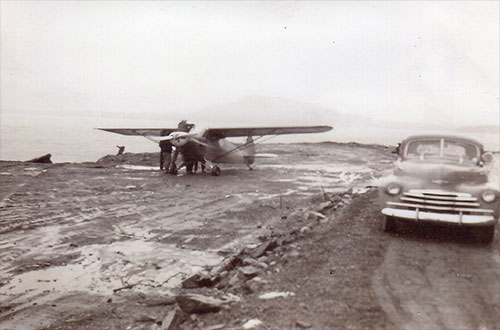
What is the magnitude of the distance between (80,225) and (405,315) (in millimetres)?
7610

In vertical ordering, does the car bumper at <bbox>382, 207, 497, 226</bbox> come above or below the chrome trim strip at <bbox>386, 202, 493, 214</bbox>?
below

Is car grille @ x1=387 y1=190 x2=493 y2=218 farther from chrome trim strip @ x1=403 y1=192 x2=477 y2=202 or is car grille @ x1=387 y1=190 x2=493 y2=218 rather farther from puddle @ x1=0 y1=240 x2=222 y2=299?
puddle @ x1=0 y1=240 x2=222 y2=299

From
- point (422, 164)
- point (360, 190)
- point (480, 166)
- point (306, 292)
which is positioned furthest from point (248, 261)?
point (360, 190)

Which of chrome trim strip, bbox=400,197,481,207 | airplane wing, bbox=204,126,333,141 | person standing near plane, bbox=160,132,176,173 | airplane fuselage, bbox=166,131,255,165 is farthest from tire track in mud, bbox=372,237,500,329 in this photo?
airplane wing, bbox=204,126,333,141

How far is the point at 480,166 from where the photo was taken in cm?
962

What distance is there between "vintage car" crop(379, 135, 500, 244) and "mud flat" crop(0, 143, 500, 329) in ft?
1.56

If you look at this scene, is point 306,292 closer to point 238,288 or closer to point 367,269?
point 238,288

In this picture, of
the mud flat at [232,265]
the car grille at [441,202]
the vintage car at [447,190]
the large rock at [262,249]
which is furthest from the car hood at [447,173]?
the large rock at [262,249]

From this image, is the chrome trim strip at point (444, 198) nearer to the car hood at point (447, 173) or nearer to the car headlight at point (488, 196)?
the car headlight at point (488, 196)

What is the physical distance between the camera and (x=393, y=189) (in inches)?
362

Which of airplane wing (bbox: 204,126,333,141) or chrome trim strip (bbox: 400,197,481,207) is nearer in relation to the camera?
chrome trim strip (bbox: 400,197,481,207)

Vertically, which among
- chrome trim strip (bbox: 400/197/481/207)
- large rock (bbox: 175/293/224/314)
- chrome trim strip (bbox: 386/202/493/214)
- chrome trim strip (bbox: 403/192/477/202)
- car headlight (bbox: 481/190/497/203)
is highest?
car headlight (bbox: 481/190/497/203)

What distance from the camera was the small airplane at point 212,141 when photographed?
2106cm

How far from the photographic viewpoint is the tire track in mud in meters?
5.02
